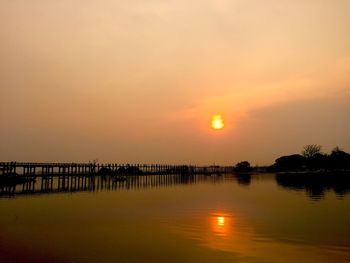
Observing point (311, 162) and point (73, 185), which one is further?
point (311, 162)

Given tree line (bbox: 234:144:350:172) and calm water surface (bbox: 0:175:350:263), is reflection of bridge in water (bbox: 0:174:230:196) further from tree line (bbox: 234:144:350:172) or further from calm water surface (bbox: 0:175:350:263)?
tree line (bbox: 234:144:350:172)

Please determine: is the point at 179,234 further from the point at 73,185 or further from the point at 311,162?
the point at 311,162

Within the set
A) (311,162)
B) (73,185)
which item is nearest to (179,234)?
(73,185)

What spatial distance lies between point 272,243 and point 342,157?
321 feet

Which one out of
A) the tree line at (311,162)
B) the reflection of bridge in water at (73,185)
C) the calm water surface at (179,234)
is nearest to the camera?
the calm water surface at (179,234)

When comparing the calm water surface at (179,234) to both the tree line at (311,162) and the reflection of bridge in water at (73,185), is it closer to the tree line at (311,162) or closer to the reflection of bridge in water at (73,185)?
the reflection of bridge in water at (73,185)

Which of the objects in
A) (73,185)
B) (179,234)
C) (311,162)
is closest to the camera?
(179,234)

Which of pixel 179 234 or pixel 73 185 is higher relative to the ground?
pixel 73 185

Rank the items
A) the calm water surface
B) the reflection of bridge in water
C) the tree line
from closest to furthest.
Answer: the calm water surface → the reflection of bridge in water → the tree line

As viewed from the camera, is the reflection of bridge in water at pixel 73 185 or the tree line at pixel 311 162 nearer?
the reflection of bridge in water at pixel 73 185

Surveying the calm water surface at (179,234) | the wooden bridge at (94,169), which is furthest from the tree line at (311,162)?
the calm water surface at (179,234)

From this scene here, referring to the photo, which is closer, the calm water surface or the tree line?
the calm water surface

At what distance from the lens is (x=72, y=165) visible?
63094mm

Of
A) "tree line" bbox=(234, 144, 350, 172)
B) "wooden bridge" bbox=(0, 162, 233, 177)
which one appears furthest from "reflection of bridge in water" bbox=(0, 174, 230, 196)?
"tree line" bbox=(234, 144, 350, 172)
